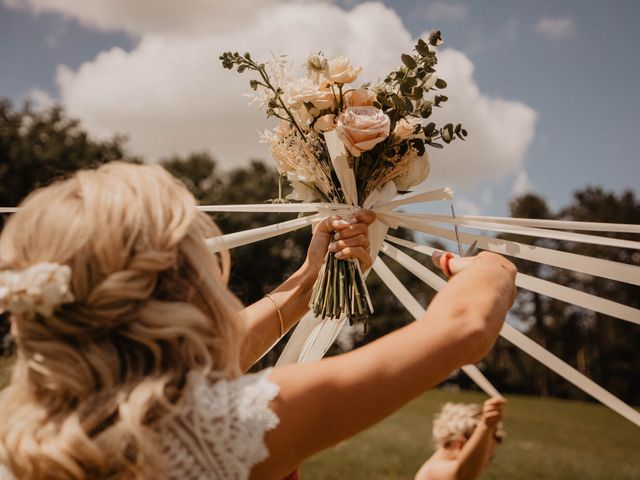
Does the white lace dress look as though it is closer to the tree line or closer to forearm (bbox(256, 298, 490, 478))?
forearm (bbox(256, 298, 490, 478))

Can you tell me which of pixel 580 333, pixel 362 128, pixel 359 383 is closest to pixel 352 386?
pixel 359 383

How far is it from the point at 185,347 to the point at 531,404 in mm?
34562

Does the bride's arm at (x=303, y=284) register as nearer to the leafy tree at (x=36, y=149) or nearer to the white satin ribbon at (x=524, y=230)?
the white satin ribbon at (x=524, y=230)

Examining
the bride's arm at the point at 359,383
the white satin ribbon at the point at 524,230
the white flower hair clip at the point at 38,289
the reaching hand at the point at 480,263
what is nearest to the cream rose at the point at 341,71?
the white satin ribbon at the point at 524,230

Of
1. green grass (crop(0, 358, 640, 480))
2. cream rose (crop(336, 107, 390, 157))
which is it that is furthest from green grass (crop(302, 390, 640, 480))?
cream rose (crop(336, 107, 390, 157))

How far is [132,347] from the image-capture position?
1654 mm

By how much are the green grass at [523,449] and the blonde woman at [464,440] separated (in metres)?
7.11

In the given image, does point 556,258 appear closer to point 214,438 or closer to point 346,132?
point 346,132

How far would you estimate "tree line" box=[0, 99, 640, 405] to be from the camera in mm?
30641

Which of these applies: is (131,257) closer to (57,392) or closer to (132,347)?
(132,347)

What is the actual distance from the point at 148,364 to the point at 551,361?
2.13m

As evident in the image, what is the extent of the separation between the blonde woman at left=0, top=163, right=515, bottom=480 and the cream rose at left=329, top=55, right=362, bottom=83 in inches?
70.5

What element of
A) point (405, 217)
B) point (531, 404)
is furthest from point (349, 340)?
point (405, 217)

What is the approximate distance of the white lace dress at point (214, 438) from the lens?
1.58 metres
